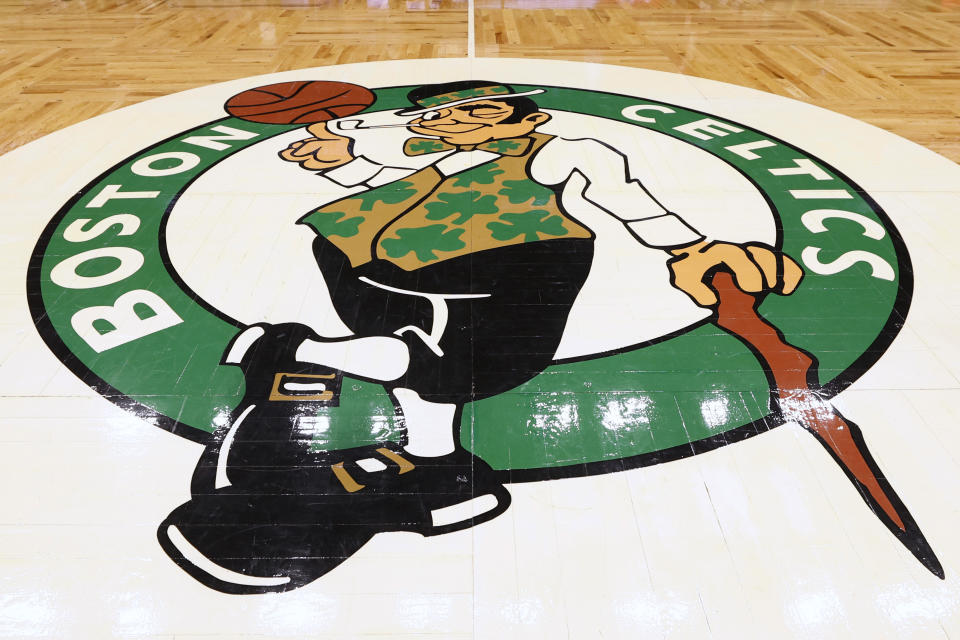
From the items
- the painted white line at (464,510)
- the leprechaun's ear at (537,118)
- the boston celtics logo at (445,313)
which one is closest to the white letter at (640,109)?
the boston celtics logo at (445,313)

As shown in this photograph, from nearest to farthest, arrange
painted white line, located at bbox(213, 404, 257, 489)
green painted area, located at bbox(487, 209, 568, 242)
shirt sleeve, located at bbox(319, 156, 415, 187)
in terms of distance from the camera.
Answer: painted white line, located at bbox(213, 404, 257, 489), green painted area, located at bbox(487, 209, 568, 242), shirt sleeve, located at bbox(319, 156, 415, 187)

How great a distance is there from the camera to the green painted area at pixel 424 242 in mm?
2771

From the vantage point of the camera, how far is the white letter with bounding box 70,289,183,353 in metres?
2.33

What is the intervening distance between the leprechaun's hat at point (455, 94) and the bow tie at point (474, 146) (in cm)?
47

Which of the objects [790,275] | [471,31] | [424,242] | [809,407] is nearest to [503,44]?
[471,31]

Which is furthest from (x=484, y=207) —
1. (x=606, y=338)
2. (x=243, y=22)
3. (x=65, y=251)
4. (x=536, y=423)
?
(x=243, y=22)

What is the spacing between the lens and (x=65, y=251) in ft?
9.21

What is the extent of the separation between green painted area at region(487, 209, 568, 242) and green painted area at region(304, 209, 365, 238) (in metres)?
0.56

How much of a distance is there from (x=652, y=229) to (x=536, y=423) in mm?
1261

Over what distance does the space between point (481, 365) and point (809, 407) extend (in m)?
0.97

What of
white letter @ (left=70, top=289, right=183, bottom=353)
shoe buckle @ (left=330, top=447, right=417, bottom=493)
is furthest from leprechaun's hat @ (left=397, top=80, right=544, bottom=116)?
shoe buckle @ (left=330, top=447, right=417, bottom=493)

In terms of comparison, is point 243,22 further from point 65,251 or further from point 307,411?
point 307,411

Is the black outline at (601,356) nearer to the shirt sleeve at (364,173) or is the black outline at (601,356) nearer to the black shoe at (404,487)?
the black shoe at (404,487)

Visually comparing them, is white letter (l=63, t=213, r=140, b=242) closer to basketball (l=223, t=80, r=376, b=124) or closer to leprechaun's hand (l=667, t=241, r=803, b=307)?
basketball (l=223, t=80, r=376, b=124)
